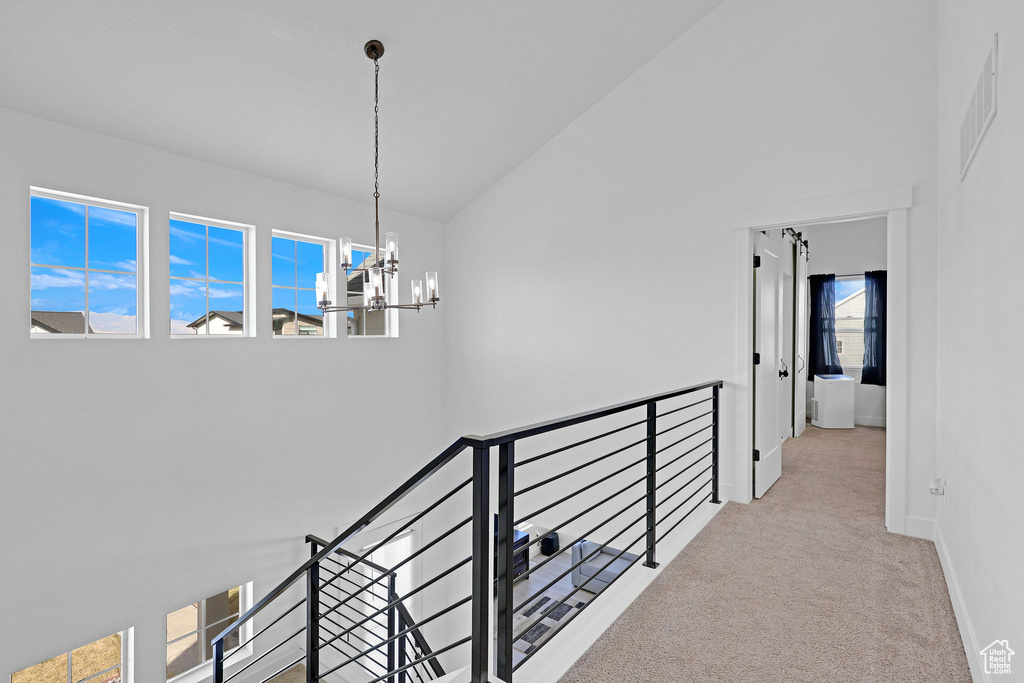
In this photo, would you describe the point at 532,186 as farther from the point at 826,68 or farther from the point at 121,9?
the point at 121,9

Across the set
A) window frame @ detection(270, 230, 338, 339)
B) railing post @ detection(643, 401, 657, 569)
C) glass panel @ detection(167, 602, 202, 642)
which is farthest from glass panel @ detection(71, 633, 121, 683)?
railing post @ detection(643, 401, 657, 569)

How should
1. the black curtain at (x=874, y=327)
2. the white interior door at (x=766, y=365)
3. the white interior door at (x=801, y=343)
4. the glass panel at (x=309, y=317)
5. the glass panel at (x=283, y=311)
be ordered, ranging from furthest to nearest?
the black curtain at (x=874, y=327), the white interior door at (x=801, y=343), the glass panel at (x=309, y=317), the glass panel at (x=283, y=311), the white interior door at (x=766, y=365)

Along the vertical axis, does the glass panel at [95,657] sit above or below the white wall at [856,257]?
below

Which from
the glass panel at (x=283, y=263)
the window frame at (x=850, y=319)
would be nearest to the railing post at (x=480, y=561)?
the glass panel at (x=283, y=263)

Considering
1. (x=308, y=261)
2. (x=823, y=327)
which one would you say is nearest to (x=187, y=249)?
(x=308, y=261)

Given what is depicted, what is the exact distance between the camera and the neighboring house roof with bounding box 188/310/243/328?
415cm

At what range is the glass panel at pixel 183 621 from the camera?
3943 mm

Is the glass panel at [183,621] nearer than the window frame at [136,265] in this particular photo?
No

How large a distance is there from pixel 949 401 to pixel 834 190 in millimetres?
1521

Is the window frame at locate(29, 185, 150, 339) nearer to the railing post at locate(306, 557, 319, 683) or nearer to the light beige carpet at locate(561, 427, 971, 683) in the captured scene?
the railing post at locate(306, 557, 319, 683)

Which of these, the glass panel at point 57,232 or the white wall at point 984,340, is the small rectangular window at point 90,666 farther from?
the white wall at point 984,340

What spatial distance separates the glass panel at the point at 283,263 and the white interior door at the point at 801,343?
552 cm

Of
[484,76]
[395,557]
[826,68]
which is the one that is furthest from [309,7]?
[395,557]

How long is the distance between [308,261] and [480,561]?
158 inches
